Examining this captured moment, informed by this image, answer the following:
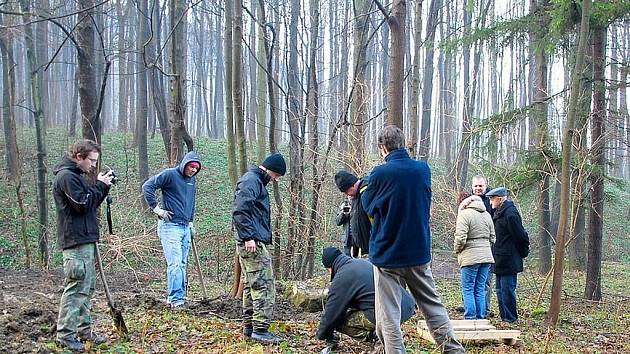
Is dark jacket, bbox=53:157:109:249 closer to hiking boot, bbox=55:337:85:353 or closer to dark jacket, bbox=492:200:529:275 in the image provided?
hiking boot, bbox=55:337:85:353

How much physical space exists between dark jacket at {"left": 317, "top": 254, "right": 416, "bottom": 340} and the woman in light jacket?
230 cm

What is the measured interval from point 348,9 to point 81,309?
23436 mm

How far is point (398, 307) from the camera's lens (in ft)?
16.7

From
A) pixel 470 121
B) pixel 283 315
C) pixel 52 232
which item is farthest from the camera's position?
pixel 52 232

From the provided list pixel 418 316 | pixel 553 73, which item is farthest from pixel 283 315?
pixel 553 73

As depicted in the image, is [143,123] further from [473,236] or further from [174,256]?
[473,236]

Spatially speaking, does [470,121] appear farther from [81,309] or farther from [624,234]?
[624,234]

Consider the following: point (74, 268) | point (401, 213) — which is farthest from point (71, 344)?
point (401, 213)

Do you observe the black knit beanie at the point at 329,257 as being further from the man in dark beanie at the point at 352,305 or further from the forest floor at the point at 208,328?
the forest floor at the point at 208,328

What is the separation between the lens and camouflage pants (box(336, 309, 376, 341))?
19.2 ft

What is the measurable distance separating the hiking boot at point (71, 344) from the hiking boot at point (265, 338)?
169 cm

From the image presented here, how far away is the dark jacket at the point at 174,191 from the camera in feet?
25.4

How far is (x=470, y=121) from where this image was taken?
1262cm

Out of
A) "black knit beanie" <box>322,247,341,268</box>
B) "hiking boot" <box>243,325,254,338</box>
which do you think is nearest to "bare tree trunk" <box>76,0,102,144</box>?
"hiking boot" <box>243,325,254,338</box>
